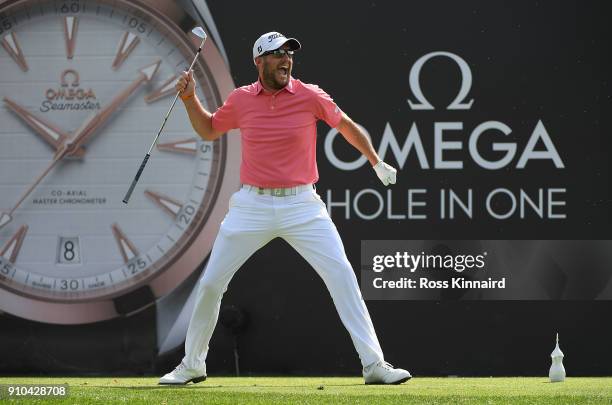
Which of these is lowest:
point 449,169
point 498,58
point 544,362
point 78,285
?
point 544,362

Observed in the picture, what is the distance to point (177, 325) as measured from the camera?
8227 millimetres

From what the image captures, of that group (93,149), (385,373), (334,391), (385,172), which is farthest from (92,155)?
(385,373)

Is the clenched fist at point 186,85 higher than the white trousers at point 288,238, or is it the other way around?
the clenched fist at point 186,85

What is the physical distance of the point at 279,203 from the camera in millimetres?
6980

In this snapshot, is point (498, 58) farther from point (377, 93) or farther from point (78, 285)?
point (78, 285)

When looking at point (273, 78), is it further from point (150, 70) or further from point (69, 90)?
point (69, 90)

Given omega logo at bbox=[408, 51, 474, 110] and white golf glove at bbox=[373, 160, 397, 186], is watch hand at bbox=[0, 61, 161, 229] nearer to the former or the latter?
omega logo at bbox=[408, 51, 474, 110]

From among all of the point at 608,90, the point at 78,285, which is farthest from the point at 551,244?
the point at 78,285

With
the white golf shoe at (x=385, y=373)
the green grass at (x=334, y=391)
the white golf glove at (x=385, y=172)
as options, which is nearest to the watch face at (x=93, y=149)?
the green grass at (x=334, y=391)

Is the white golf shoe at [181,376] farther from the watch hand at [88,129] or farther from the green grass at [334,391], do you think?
the watch hand at [88,129]

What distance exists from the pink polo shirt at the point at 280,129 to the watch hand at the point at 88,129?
1246 millimetres

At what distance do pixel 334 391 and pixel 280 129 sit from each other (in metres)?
1.33

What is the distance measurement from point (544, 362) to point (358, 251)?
1.25 m

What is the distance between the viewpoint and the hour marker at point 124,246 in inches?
327
